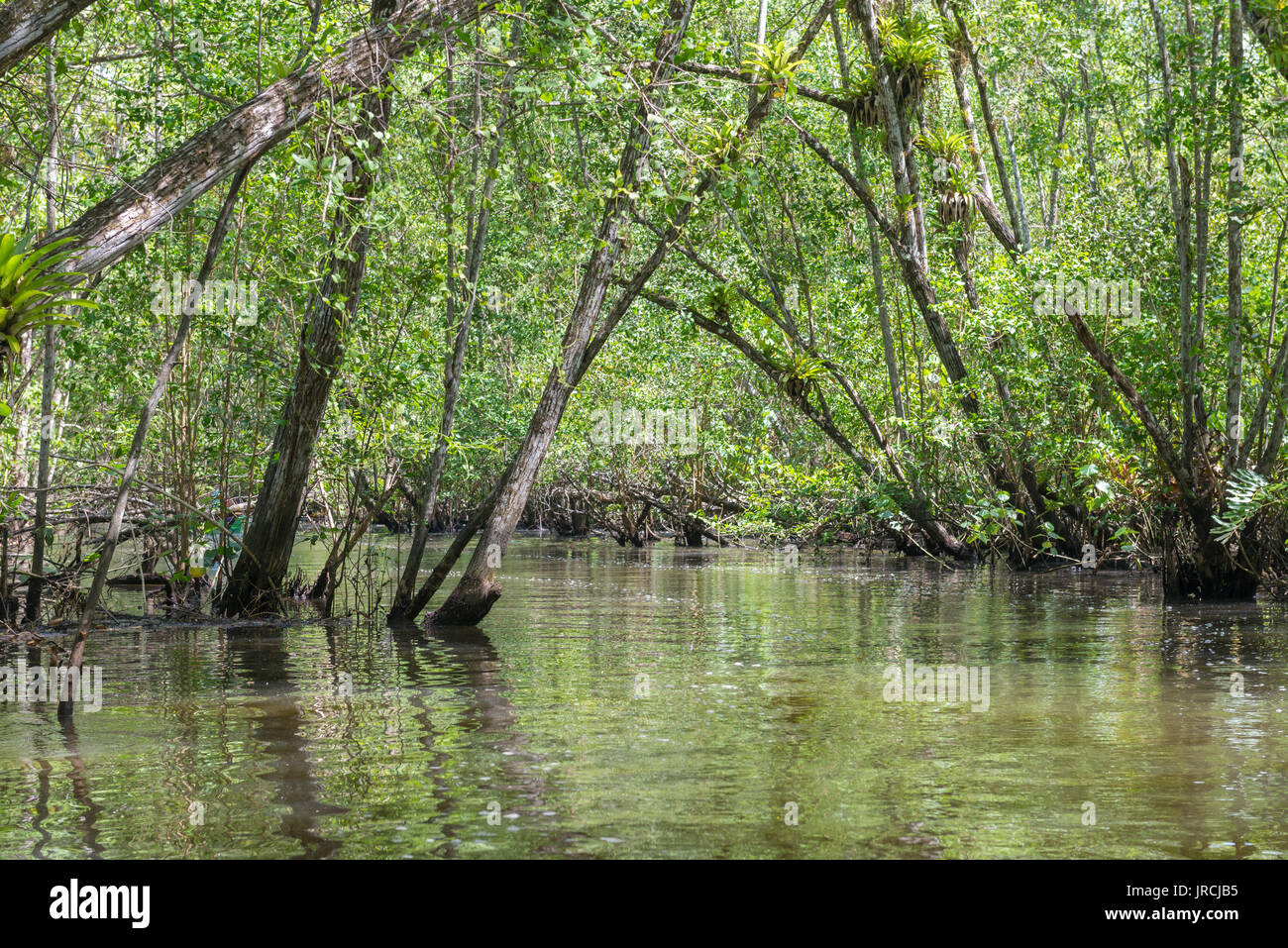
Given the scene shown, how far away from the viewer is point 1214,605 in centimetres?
1261

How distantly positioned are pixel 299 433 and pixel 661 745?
6.05 metres

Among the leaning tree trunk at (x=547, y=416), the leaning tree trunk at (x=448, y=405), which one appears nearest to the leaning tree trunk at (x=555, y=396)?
the leaning tree trunk at (x=547, y=416)

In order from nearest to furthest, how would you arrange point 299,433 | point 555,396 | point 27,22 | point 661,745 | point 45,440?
1. point 27,22
2. point 661,745
3. point 45,440
4. point 555,396
5. point 299,433

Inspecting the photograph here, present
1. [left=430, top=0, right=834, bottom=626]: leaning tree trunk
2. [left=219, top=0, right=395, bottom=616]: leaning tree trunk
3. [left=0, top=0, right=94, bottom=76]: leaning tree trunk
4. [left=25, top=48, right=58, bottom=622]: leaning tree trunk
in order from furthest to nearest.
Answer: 1. [left=430, top=0, right=834, bottom=626]: leaning tree trunk
2. [left=219, top=0, right=395, bottom=616]: leaning tree trunk
3. [left=25, top=48, right=58, bottom=622]: leaning tree trunk
4. [left=0, top=0, right=94, bottom=76]: leaning tree trunk

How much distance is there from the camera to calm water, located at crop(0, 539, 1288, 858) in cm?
450

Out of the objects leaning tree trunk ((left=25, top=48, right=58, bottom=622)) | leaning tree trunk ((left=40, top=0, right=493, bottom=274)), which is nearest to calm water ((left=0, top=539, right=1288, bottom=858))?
leaning tree trunk ((left=25, top=48, right=58, bottom=622))

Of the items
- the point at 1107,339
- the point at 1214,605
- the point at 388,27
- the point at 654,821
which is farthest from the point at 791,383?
the point at 654,821

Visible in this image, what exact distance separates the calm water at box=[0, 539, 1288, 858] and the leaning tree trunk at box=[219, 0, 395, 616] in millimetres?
541

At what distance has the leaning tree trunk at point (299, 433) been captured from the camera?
34.1 feet

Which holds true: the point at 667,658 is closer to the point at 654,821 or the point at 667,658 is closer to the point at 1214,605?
the point at 654,821

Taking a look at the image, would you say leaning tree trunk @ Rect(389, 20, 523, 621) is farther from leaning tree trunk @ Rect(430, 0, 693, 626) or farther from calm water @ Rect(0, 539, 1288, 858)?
leaning tree trunk @ Rect(430, 0, 693, 626)

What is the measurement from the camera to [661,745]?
20.1 feet

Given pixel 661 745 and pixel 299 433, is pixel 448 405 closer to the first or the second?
pixel 299 433

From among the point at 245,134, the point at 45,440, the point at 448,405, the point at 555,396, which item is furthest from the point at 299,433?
the point at 245,134
